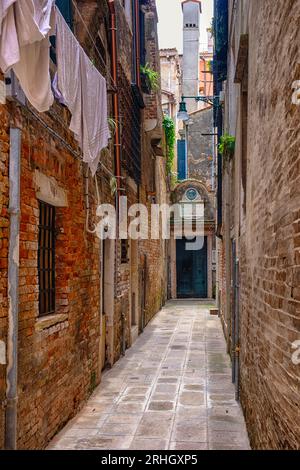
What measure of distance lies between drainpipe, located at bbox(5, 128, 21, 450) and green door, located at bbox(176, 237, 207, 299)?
1937 centimetres

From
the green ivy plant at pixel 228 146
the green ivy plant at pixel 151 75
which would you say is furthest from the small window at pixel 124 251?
the green ivy plant at pixel 151 75

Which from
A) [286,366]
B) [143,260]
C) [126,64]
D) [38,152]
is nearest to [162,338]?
[143,260]

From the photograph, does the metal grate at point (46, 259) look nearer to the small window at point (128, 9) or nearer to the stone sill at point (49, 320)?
the stone sill at point (49, 320)

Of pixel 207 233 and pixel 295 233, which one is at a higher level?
pixel 207 233

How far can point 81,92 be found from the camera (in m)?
5.42

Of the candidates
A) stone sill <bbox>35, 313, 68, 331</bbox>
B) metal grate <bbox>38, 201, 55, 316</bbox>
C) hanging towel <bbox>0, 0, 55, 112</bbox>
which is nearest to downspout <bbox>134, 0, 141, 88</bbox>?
metal grate <bbox>38, 201, 55, 316</bbox>

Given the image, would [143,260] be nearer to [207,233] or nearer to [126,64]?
[126,64]

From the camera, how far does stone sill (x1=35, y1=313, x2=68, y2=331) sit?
4860mm

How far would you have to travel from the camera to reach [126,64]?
10.8 m

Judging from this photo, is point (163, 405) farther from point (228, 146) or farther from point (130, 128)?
point (130, 128)

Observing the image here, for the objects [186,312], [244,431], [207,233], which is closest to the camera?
[244,431]

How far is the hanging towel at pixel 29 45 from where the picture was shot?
3.34m

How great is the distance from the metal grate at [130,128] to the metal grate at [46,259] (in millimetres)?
4521

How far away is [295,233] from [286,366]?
839 millimetres
